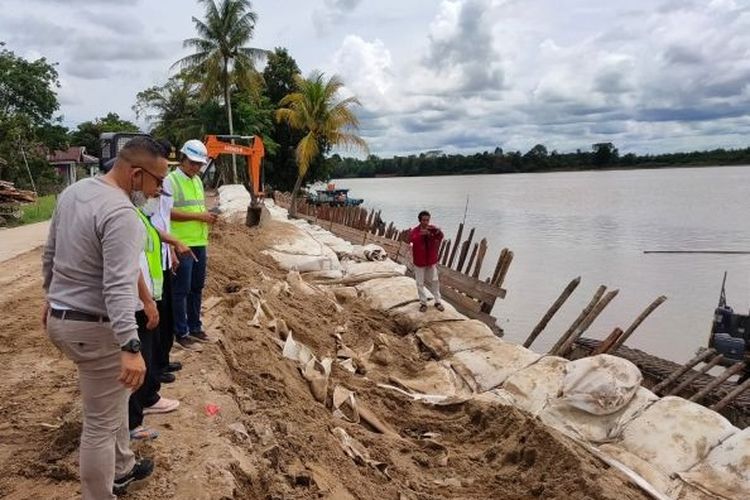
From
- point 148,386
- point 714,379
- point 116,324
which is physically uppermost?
point 116,324

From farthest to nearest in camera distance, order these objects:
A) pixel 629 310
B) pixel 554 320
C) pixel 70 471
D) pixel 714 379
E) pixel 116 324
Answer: pixel 629 310 < pixel 554 320 < pixel 714 379 < pixel 70 471 < pixel 116 324

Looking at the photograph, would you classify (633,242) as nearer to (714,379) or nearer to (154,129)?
(714,379)

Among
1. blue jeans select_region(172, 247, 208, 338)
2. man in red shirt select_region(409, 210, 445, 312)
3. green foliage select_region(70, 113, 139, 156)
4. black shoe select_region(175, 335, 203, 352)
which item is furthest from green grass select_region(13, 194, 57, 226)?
green foliage select_region(70, 113, 139, 156)

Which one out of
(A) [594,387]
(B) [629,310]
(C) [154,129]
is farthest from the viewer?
(C) [154,129]

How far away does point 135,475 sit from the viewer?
9.02ft

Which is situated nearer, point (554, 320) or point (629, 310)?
point (554, 320)

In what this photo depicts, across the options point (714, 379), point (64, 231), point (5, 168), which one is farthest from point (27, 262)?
point (5, 168)

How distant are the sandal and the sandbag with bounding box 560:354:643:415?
11.2 ft

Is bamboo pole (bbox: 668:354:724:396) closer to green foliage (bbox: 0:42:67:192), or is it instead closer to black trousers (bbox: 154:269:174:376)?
black trousers (bbox: 154:269:174:376)

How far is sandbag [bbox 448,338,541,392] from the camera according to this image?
6017mm

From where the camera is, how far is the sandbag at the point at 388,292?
8.55 metres

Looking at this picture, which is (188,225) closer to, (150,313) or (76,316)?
(150,313)

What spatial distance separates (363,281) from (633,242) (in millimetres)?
19863

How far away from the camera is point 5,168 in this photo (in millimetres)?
23266
